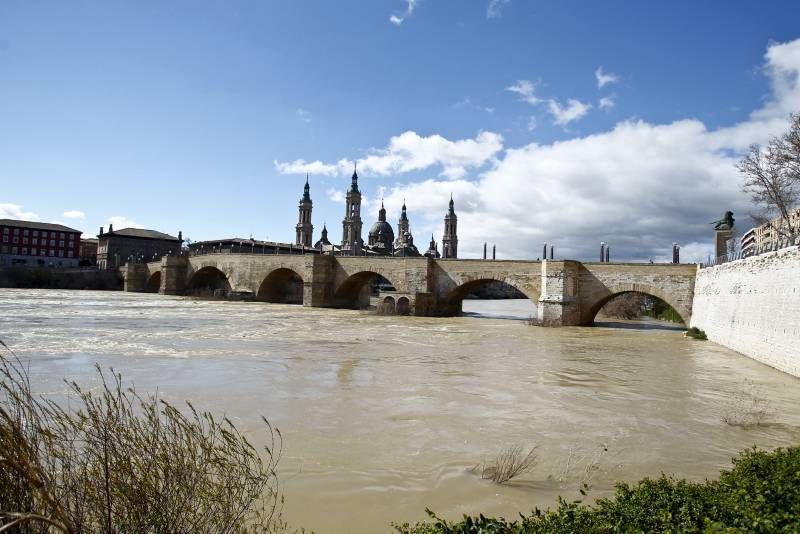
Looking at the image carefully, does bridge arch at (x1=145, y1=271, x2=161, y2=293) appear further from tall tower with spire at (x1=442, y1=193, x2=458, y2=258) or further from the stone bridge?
tall tower with spire at (x1=442, y1=193, x2=458, y2=258)

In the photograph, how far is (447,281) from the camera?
31.6m

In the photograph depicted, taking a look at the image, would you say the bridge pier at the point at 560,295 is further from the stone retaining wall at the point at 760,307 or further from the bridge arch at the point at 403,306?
the bridge arch at the point at 403,306


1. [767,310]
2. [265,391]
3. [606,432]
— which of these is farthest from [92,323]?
[767,310]

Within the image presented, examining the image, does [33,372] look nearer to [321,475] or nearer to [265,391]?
[265,391]

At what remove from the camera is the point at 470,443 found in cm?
666

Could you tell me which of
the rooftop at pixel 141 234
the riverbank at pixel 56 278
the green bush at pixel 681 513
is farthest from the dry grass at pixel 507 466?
the rooftop at pixel 141 234

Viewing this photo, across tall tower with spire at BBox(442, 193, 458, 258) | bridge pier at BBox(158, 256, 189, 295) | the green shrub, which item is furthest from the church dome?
the green shrub

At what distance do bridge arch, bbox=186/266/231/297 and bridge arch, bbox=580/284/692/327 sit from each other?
32.8 m

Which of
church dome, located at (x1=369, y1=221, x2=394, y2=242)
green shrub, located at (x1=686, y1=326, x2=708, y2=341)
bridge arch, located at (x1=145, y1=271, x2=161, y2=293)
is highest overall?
church dome, located at (x1=369, y1=221, x2=394, y2=242)

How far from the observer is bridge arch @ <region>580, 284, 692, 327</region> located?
24.4 meters

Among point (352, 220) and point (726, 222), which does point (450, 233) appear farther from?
point (726, 222)

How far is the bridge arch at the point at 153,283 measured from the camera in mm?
55247

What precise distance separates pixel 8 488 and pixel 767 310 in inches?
685

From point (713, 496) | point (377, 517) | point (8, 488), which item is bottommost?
point (377, 517)
